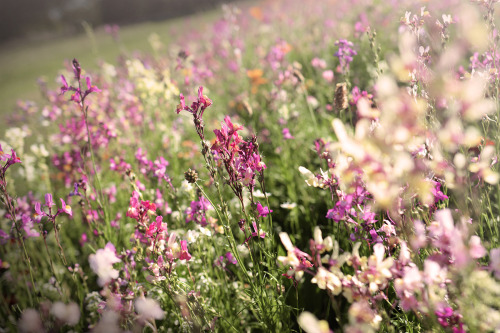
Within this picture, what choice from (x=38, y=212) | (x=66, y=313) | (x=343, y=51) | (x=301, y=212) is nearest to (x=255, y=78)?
(x=343, y=51)

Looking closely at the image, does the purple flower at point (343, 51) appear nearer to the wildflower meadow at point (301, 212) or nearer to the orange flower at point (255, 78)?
the wildflower meadow at point (301, 212)

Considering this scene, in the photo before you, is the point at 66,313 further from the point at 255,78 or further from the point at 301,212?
the point at 255,78

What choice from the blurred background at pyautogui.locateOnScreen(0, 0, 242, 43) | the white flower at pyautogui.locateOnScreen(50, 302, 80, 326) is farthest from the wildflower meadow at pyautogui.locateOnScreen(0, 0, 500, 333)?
the blurred background at pyautogui.locateOnScreen(0, 0, 242, 43)

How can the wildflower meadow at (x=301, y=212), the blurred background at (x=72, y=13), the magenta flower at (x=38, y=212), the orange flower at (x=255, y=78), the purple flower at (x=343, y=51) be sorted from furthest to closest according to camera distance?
the blurred background at (x=72, y=13) < the orange flower at (x=255, y=78) < the purple flower at (x=343, y=51) < the magenta flower at (x=38, y=212) < the wildflower meadow at (x=301, y=212)

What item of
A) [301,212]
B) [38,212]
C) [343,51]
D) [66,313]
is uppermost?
[343,51]

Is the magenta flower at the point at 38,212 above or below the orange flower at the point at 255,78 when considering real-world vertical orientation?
below

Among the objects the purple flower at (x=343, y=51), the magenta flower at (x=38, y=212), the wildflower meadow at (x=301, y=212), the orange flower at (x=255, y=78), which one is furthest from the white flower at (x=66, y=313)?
the orange flower at (x=255, y=78)

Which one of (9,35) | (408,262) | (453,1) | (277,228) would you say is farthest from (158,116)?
(9,35)

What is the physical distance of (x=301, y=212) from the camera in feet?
8.02

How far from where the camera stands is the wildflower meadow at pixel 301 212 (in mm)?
848

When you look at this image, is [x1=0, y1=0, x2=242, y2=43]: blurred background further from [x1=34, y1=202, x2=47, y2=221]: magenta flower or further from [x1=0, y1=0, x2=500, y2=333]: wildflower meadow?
[x1=34, y1=202, x2=47, y2=221]: magenta flower

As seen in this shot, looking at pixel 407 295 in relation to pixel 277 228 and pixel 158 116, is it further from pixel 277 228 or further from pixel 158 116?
pixel 158 116

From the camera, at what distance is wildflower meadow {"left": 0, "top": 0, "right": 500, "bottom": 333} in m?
0.85

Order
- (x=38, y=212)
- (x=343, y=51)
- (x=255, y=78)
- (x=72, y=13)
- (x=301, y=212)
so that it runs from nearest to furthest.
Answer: (x=38, y=212), (x=343, y=51), (x=301, y=212), (x=255, y=78), (x=72, y=13)
